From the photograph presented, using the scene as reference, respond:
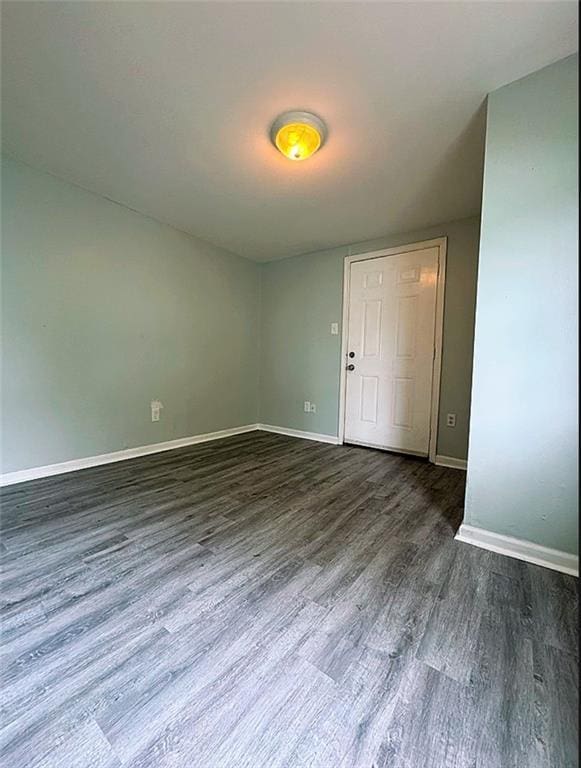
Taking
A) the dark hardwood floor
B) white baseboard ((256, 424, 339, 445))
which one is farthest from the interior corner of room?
white baseboard ((256, 424, 339, 445))

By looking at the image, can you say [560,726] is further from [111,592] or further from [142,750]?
[111,592]

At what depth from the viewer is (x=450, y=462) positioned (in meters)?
2.94

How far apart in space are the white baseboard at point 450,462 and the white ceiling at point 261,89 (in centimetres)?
217

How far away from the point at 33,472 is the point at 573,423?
3313 millimetres

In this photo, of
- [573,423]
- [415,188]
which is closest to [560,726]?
[573,423]

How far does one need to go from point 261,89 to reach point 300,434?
3.21m

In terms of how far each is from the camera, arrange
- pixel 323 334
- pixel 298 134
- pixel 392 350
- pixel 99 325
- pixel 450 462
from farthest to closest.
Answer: pixel 323 334 → pixel 392 350 → pixel 450 462 → pixel 99 325 → pixel 298 134

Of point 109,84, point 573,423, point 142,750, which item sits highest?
point 109,84

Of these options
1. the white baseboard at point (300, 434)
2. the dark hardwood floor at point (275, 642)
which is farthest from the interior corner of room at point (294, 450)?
the white baseboard at point (300, 434)

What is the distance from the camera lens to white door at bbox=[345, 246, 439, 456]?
122 inches

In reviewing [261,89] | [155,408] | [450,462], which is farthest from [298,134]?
[450,462]

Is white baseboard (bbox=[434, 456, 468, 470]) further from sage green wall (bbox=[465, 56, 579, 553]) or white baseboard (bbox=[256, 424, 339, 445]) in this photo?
sage green wall (bbox=[465, 56, 579, 553])

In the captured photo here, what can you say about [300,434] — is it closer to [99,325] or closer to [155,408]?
[155,408]

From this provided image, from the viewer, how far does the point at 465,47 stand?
1355mm
